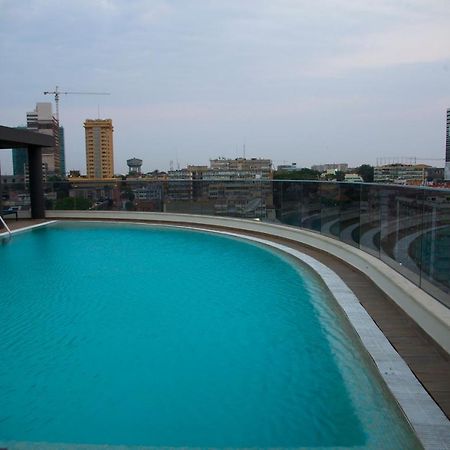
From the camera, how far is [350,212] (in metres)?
8.05

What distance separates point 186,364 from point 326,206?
582 centimetres

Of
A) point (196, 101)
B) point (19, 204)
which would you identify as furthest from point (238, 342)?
point (196, 101)

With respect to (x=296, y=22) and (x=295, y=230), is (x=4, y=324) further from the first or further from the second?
(x=296, y=22)

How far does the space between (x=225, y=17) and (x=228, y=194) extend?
209 inches

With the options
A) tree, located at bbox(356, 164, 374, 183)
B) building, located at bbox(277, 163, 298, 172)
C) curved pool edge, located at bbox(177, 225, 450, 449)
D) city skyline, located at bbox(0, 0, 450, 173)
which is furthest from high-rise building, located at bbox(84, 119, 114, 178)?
curved pool edge, located at bbox(177, 225, 450, 449)

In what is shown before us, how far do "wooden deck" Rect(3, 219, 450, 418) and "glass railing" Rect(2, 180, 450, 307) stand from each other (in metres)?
0.42

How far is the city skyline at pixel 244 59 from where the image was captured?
40.6ft

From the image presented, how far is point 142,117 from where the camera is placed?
96.5 feet

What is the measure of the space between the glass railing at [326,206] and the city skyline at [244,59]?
3.43 metres

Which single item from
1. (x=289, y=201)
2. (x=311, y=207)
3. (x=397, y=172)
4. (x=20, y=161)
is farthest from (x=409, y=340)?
(x=397, y=172)

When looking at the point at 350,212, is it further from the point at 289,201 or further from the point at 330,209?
the point at 289,201

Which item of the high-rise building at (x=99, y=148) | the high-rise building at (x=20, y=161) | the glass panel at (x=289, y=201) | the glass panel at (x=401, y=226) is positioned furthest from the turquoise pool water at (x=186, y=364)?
the high-rise building at (x=99, y=148)

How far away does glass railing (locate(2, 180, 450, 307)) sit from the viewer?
4.77 meters

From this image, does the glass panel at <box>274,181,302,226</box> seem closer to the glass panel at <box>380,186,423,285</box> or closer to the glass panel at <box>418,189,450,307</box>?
the glass panel at <box>380,186,423,285</box>
